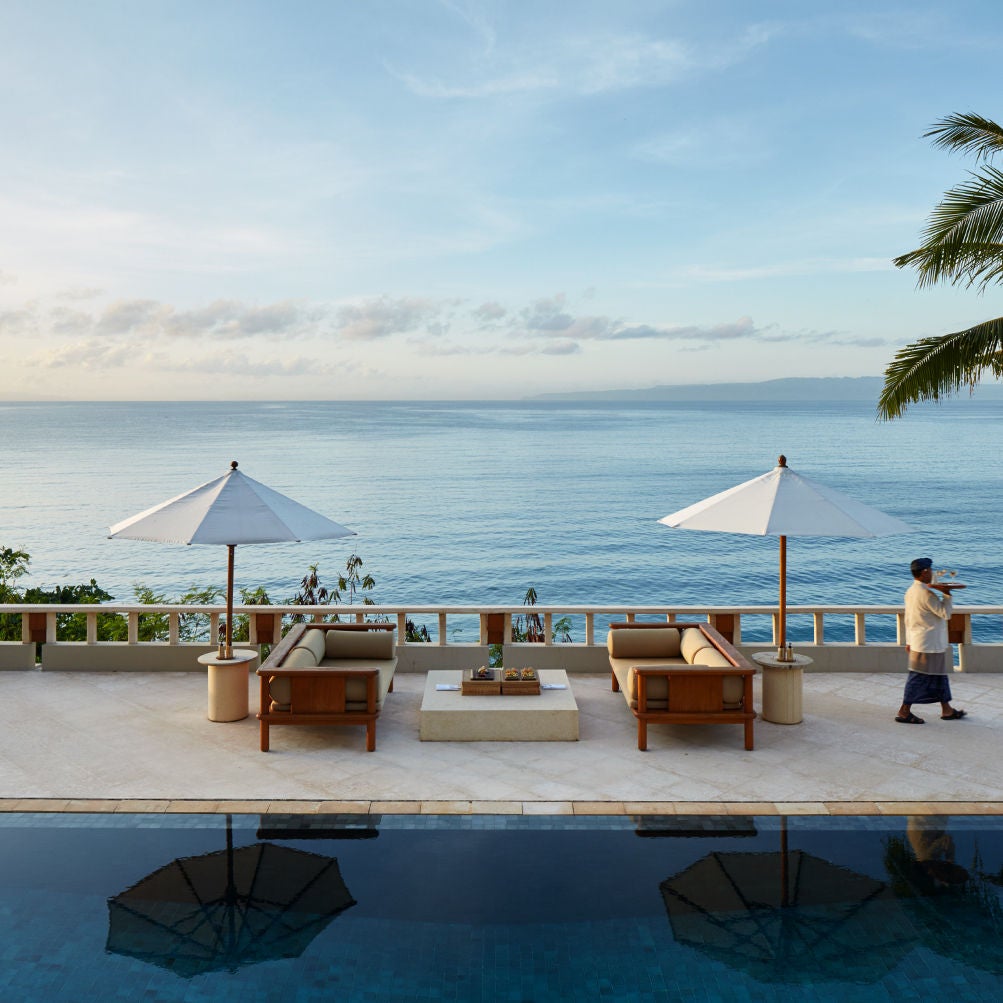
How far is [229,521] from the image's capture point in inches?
295

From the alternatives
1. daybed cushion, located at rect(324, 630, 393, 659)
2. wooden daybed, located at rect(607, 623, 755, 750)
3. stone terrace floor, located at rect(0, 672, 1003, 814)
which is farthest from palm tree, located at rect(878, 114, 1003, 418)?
daybed cushion, located at rect(324, 630, 393, 659)

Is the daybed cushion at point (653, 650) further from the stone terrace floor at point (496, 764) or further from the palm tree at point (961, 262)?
the palm tree at point (961, 262)

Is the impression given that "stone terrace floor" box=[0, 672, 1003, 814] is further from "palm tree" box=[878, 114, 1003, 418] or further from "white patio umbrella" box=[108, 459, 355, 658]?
"palm tree" box=[878, 114, 1003, 418]

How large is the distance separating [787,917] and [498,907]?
152 cm

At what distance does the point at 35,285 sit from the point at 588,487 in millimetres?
42884

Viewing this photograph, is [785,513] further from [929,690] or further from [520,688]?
[520,688]

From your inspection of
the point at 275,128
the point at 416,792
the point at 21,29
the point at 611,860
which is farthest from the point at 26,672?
the point at 275,128

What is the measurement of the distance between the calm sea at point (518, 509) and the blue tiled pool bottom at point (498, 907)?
4868mm

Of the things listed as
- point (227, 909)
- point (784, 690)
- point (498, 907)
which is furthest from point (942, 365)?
point (227, 909)

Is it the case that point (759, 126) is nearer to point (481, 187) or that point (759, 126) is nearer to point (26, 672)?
point (481, 187)

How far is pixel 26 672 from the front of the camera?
9320 millimetres

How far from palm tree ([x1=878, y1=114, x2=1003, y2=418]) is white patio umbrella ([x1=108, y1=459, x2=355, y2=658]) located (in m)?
6.71

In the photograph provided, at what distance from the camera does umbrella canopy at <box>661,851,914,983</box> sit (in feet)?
13.4

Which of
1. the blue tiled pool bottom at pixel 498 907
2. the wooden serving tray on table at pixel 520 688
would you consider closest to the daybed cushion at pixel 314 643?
the wooden serving tray on table at pixel 520 688
